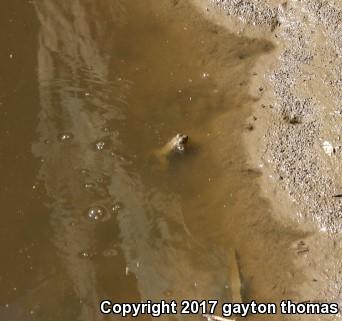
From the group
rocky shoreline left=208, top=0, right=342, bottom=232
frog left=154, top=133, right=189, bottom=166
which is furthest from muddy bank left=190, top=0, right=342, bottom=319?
frog left=154, top=133, right=189, bottom=166

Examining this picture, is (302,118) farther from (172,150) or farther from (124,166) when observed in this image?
(124,166)

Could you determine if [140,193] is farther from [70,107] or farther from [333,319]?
[333,319]

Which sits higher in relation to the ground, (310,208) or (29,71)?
(29,71)

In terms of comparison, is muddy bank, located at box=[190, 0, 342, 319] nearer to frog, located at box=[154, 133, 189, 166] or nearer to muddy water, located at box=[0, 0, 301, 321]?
muddy water, located at box=[0, 0, 301, 321]

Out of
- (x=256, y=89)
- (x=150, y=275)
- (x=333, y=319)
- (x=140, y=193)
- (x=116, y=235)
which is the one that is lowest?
(x=333, y=319)

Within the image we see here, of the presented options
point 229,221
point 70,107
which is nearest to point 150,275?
point 229,221

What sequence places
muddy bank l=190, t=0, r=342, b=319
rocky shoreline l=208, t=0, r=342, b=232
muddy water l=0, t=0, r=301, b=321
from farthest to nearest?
1. rocky shoreline l=208, t=0, r=342, b=232
2. muddy bank l=190, t=0, r=342, b=319
3. muddy water l=0, t=0, r=301, b=321
